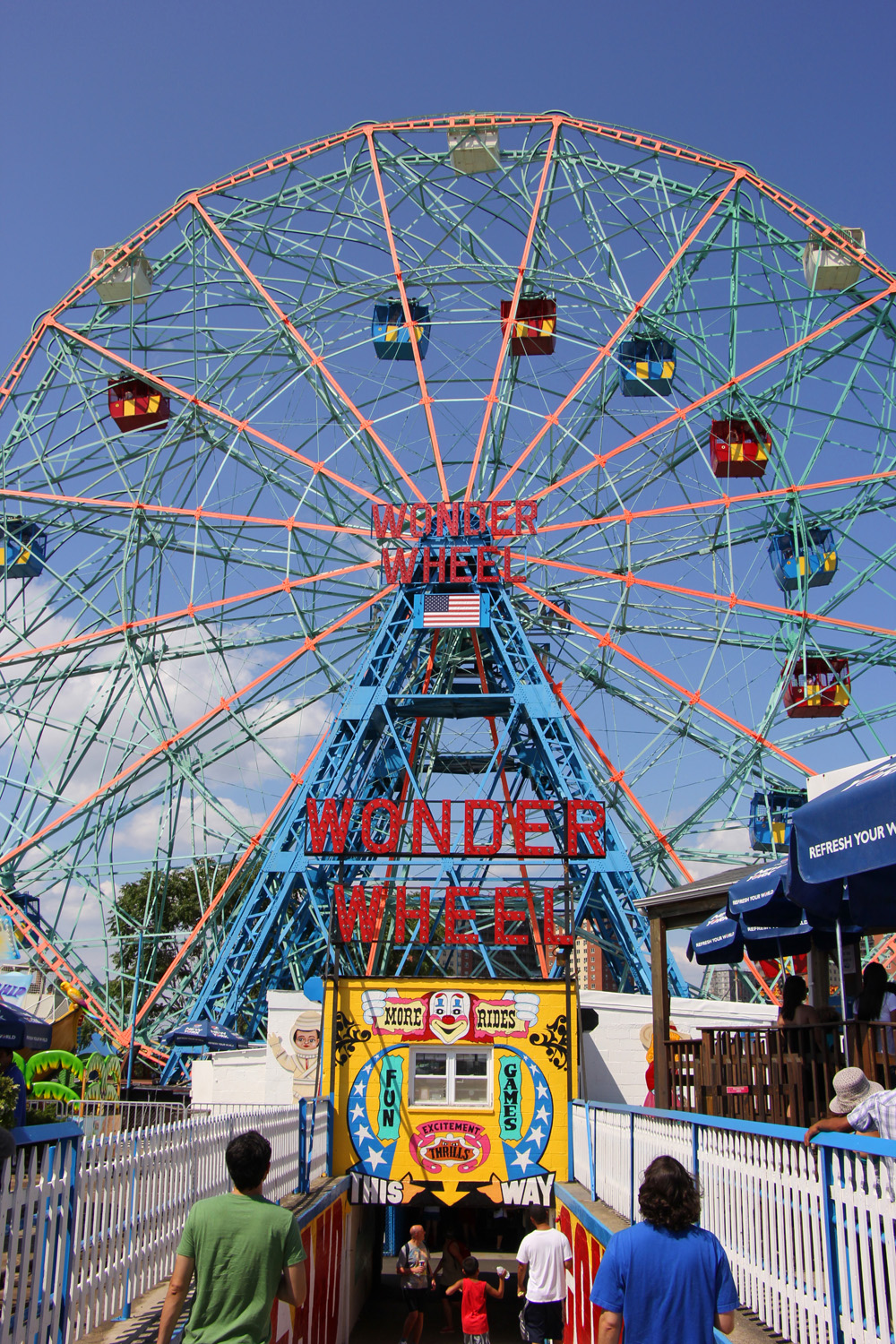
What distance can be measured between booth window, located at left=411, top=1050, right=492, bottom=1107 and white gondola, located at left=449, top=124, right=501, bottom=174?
824 inches

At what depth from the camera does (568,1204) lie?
39.4 feet

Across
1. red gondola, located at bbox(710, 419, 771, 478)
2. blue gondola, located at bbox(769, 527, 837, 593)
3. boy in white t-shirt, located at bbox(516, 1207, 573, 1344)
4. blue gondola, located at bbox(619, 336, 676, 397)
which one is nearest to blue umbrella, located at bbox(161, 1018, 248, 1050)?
boy in white t-shirt, located at bbox(516, 1207, 573, 1344)

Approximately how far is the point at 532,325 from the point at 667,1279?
26.0 metres

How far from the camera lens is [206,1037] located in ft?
78.8

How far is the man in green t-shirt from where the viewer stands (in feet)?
14.7

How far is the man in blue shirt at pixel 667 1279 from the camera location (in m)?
4.02

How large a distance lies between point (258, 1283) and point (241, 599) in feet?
77.7

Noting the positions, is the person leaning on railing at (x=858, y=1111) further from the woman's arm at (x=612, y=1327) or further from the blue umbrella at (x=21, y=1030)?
the blue umbrella at (x=21, y=1030)

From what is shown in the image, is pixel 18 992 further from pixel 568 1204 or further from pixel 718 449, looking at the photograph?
pixel 718 449

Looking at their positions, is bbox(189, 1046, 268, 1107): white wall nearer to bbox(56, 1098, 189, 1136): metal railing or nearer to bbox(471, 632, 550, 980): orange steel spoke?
bbox(56, 1098, 189, 1136): metal railing

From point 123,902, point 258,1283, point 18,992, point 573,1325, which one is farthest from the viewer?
point 123,902

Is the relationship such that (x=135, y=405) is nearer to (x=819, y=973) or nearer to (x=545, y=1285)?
(x=819, y=973)

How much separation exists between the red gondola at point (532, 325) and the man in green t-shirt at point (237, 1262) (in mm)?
24899

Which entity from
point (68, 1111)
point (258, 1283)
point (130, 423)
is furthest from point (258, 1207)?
point (130, 423)
